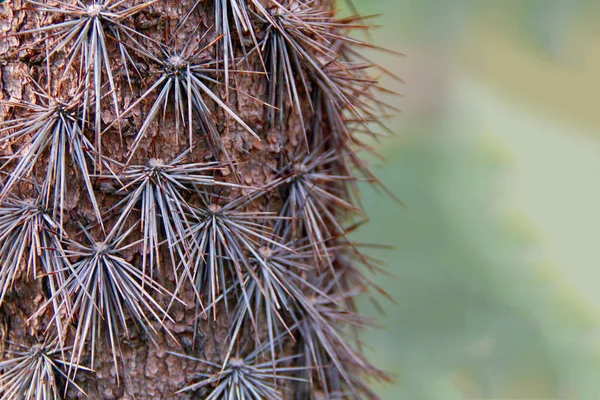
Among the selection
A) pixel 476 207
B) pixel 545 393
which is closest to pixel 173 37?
pixel 476 207

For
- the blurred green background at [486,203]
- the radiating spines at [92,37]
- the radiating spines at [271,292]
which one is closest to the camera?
the radiating spines at [92,37]

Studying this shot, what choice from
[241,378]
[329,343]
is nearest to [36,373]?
[241,378]

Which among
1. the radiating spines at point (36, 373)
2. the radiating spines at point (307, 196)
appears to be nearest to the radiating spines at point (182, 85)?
the radiating spines at point (307, 196)

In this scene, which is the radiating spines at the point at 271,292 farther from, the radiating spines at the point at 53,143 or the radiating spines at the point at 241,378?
the radiating spines at the point at 53,143

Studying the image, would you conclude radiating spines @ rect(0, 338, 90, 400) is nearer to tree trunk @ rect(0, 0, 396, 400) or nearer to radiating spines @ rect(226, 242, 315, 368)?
tree trunk @ rect(0, 0, 396, 400)

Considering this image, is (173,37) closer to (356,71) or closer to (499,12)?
(356,71)

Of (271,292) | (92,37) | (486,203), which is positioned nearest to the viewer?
(92,37)

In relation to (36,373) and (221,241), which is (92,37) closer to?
(221,241)
